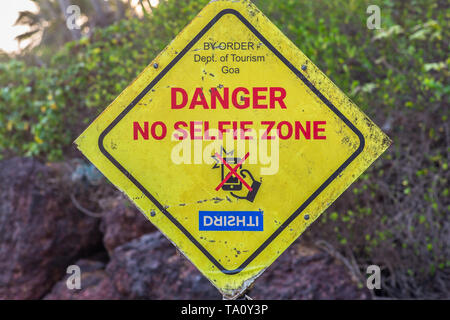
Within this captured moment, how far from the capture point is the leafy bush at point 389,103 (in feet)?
11.8

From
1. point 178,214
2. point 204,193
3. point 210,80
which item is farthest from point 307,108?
point 178,214

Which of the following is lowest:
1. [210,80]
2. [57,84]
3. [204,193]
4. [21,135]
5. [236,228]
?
[236,228]

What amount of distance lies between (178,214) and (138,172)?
0.76 ft

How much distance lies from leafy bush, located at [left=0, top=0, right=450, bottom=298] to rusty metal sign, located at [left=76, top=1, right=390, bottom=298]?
112cm

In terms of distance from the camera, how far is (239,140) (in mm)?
1874

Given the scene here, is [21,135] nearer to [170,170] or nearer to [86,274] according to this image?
[86,274]

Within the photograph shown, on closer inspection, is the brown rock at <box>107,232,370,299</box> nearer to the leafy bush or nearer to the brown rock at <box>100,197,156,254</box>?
the leafy bush

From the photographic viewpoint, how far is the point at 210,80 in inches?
74.5

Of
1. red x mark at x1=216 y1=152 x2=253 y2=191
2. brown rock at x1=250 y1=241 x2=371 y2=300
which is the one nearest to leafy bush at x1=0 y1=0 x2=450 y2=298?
brown rock at x1=250 y1=241 x2=371 y2=300

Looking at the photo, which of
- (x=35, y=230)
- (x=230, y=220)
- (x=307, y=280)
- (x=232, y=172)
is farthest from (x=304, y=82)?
(x=35, y=230)

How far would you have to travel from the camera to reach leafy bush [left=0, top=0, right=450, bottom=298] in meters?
3.61

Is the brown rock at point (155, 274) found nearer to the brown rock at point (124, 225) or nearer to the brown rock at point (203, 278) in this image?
the brown rock at point (203, 278)

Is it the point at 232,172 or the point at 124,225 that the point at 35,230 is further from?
the point at 232,172

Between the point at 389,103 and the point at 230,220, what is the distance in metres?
2.60
